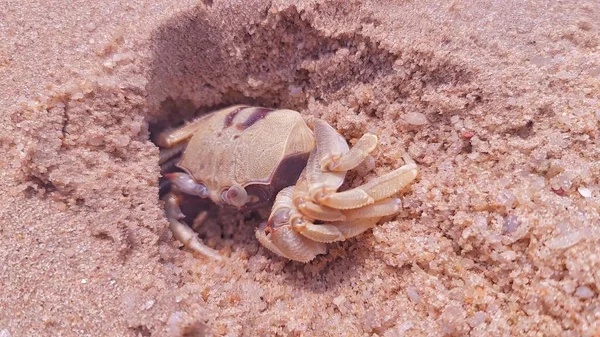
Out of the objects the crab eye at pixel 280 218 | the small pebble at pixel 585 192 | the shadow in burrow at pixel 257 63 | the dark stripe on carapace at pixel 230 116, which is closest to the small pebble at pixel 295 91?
the shadow in burrow at pixel 257 63

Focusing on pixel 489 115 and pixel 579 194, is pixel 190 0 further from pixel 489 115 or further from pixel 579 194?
pixel 579 194

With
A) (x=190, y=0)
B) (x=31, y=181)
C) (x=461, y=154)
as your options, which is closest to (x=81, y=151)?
(x=31, y=181)

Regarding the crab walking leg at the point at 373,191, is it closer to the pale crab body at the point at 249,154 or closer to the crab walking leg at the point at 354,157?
the crab walking leg at the point at 354,157

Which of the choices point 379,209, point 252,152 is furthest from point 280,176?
point 379,209

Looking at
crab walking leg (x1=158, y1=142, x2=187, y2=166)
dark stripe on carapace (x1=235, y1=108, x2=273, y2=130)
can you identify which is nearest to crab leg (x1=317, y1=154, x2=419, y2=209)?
dark stripe on carapace (x1=235, y1=108, x2=273, y2=130)

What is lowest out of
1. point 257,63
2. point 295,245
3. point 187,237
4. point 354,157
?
point 187,237

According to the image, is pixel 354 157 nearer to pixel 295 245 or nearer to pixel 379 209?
pixel 379 209
